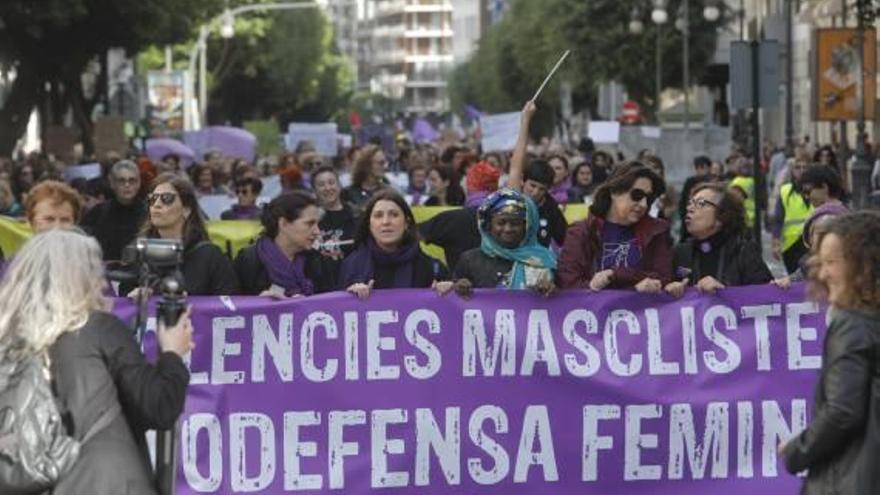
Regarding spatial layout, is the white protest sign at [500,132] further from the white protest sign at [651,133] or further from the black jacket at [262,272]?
the black jacket at [262,272]

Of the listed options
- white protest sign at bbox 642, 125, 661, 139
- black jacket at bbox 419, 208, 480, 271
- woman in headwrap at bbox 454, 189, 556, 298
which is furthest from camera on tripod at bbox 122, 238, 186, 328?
white protest sign at bbox 642, 125, 661, 139

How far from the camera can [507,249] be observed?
396 inches

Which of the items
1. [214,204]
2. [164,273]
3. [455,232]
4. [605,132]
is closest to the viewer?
[164,273]

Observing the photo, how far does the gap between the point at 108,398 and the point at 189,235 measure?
4081 mm

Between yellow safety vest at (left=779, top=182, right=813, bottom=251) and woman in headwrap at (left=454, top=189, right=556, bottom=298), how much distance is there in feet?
21.9

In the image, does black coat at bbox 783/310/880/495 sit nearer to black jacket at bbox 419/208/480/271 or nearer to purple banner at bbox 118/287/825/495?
purple banner at bbox 118/287/825/495

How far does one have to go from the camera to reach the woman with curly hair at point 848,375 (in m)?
6.43

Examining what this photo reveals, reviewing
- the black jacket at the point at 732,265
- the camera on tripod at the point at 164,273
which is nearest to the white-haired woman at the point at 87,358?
the camera on tripod at the point at 164,273

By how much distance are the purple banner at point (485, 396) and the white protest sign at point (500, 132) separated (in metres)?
21.4

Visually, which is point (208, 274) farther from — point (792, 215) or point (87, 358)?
point (792, 215)

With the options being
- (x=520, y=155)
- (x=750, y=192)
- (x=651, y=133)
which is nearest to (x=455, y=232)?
(x=520, y=155)

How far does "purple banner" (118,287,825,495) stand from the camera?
9352mm

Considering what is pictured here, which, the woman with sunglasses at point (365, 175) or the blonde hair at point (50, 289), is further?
the woman with sunglasses at point (365, 175)

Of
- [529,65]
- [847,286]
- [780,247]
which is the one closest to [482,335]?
[847,286]
